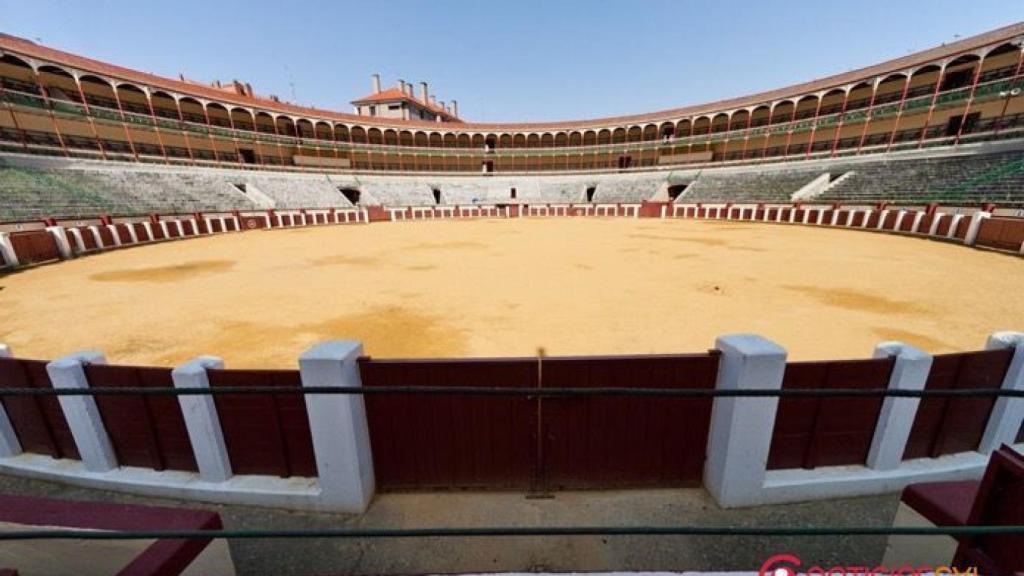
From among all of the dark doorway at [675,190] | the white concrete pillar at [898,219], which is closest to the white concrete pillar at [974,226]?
the white concrete pillar at [898,219]

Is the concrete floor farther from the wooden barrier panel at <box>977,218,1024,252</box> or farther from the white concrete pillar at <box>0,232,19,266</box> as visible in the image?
the wooden barrier panel at <box>977,218,1024,252</box>

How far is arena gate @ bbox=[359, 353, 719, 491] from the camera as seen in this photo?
2.94 m

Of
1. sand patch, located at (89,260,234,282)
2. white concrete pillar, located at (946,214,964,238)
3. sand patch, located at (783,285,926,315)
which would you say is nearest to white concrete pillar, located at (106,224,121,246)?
sand patch, located at (89,260,234,282)

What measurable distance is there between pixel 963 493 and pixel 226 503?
4.75m

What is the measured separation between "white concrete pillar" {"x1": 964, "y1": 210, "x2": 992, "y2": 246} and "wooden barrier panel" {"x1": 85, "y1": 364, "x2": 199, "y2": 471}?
24.0 m

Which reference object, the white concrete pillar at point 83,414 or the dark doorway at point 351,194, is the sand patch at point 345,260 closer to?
the white concrete pillar at point 83,414

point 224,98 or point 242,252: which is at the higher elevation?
point 224,98

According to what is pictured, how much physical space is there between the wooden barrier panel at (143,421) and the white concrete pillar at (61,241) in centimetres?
1886

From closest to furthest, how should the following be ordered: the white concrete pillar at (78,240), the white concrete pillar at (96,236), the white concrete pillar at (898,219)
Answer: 1. the white concrete pillar at (78,240)
2. the white concrete pillar at (96,236)
3. the white concrete pillar at (898,219)

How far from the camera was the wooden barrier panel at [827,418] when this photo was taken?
2.95 metres

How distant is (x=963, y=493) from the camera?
193cm

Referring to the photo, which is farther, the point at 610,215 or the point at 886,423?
the point at 610,215

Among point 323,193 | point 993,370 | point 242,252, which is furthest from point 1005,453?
point 323,193

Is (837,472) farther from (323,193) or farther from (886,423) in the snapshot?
(323,193)
